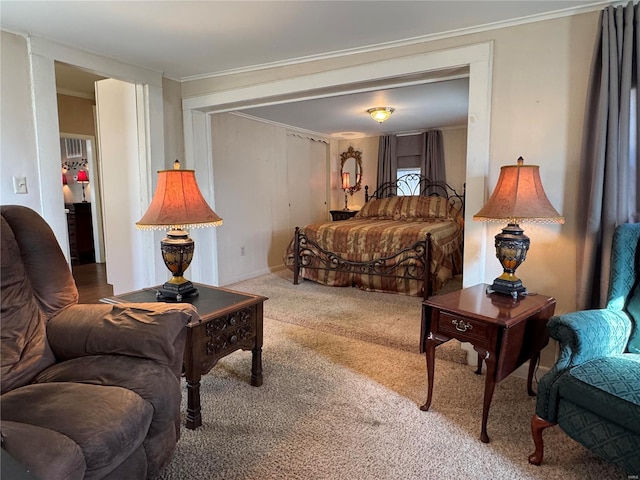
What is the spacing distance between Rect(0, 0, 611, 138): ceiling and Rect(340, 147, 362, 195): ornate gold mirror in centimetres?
364

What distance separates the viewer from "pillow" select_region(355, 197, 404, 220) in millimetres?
5652

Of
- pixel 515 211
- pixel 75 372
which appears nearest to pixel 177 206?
pixel 75 372

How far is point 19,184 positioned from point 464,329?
2.93 metres

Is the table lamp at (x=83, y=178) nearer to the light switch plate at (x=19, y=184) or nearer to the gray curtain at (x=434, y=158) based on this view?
the light switch plate at (x=19, y=184)

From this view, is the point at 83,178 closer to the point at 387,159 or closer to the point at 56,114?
the point at 56,114

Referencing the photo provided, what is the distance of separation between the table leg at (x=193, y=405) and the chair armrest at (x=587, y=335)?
1.60m

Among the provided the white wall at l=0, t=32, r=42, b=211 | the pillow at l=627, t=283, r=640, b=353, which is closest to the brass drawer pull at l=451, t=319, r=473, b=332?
the pillow at l=627, t=283, r=640, b=353

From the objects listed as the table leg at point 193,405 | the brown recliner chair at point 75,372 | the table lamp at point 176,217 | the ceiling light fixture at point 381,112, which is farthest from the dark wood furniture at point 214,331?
the ceiling light fixture at point 381,112

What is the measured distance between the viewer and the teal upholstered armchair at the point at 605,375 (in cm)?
137

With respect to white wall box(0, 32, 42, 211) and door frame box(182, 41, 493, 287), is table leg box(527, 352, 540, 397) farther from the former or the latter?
white wall box(0, 32, 42, 211)

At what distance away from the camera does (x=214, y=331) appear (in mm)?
1948

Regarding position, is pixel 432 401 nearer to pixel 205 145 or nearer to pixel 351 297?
pixel 351 297

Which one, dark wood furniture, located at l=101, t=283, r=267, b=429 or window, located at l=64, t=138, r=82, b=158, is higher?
window, located at l=64, t=138, r=82, b=158

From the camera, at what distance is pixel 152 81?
3402 mm
